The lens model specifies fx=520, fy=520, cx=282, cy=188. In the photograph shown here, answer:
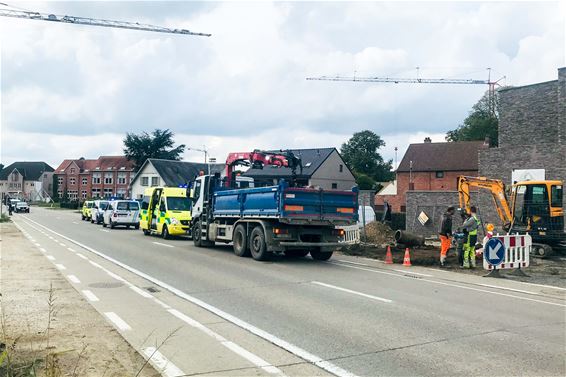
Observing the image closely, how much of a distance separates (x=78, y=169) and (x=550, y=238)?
12518 centimetres

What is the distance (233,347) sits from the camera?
20.5ft

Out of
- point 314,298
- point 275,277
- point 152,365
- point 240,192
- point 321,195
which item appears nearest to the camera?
point 152,365

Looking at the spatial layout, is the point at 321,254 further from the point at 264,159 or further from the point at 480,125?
the point at 480,125

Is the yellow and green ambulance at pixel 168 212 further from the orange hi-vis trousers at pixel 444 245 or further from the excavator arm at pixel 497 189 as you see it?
the orange hi-vis trousers at pixel 444 245

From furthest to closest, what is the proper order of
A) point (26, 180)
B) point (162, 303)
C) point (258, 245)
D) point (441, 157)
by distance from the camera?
1. point (26, 180)
2. point (441, 157)
3. point (258, 245)
4. point (162, 303)

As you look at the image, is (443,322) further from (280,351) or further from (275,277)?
(275,277)

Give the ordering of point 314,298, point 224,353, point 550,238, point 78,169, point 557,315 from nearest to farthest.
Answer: point 224,353 → point 557,315 → point 314,298 → point 550,238 → point 78,169

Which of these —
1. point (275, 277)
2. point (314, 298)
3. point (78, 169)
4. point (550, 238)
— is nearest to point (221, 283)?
point (275, 277)

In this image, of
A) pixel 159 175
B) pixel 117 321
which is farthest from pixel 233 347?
pixel 159 175

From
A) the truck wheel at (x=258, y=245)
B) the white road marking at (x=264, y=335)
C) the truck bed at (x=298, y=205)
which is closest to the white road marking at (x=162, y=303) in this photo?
the white road marking at (x=264, y=335)

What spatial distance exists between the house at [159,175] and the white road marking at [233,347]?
2825 inches

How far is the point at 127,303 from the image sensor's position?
8.87 m

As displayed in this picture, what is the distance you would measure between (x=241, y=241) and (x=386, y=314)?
28.2 ft

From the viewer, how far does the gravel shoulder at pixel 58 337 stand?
5.24 meters
